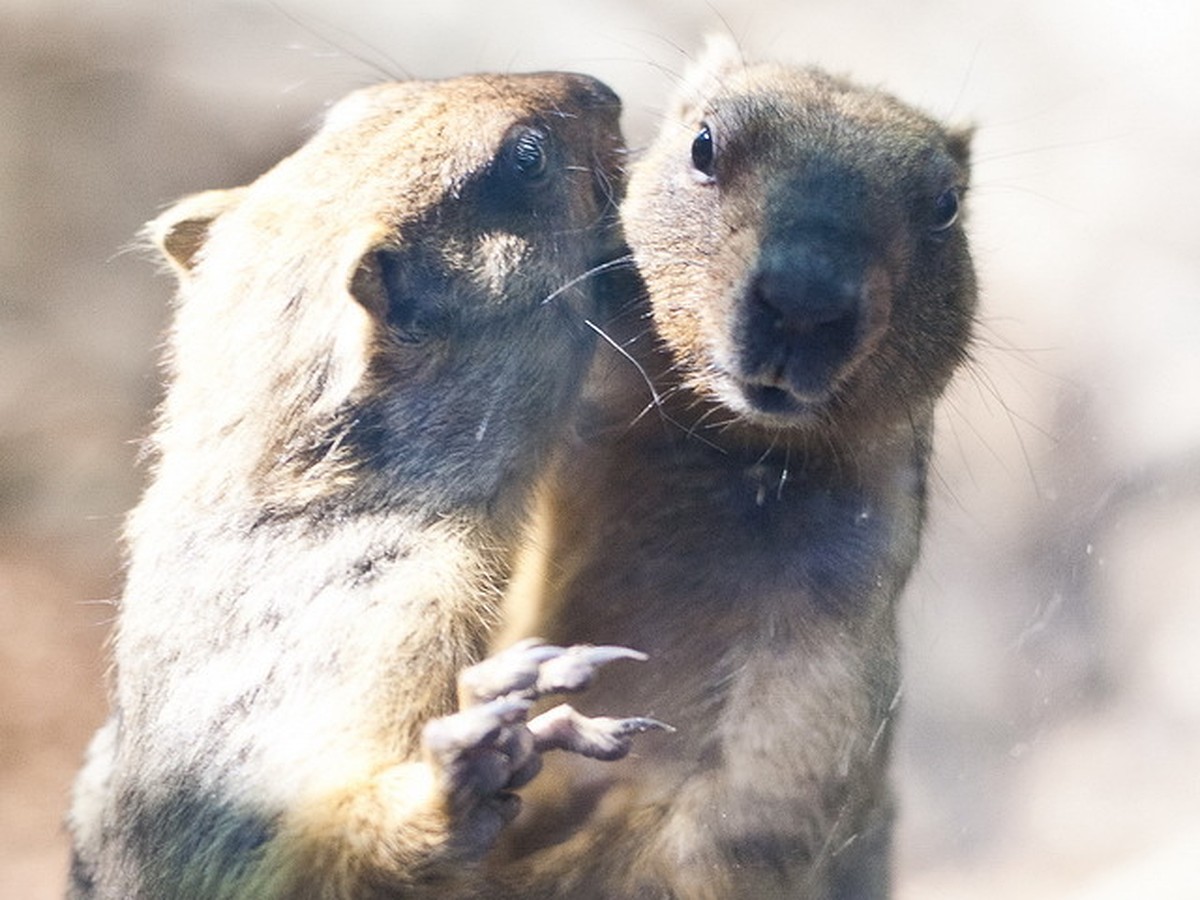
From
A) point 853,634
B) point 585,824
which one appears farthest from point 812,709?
point 585,824

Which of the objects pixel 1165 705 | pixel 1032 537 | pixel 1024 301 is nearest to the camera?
pixel 1032 537

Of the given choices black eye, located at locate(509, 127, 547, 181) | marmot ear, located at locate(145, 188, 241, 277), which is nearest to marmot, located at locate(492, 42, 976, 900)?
black eye, located at locate(509, 127, 547, 181)

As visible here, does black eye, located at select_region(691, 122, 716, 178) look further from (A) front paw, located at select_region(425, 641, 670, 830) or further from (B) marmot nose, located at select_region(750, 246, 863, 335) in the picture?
(A) front paw, located at select_region(425, 641, 670, 830)

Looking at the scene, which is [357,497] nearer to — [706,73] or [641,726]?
[641,726]

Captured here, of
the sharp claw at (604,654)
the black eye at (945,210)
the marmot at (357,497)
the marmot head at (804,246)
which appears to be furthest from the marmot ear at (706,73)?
the sharp claw at (604,654)

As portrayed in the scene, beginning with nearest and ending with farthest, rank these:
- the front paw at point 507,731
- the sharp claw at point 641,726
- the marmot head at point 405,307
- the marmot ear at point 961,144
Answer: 1. the front paw at point 507,731
2. the sharp claw at point 641,726
3. the marmot head at point 405,307
4. the marmot ear at point 961,144

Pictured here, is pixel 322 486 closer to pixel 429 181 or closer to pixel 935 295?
pixel 429 181

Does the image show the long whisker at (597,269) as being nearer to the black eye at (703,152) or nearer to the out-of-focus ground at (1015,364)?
the black eye at (703,152)
